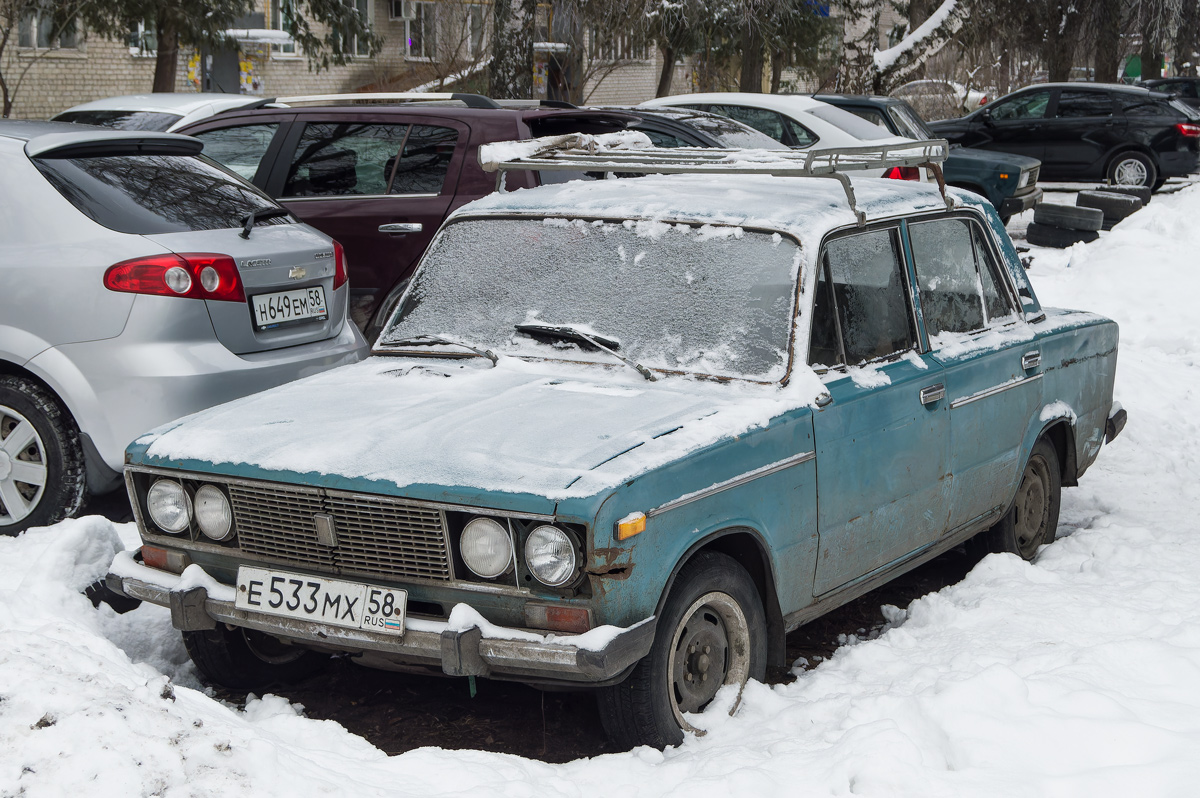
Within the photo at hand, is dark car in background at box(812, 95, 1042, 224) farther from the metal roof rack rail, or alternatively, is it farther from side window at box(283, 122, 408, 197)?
side window at box(283, 122, 408, 197)

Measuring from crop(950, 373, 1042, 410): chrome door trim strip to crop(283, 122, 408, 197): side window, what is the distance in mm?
4044

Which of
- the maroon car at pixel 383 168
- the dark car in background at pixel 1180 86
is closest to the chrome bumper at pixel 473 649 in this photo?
the maroon car at pixel 383 168

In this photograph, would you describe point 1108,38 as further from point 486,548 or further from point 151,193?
point 486,548

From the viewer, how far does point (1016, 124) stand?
20453 mm

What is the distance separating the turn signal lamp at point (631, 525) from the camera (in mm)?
3387

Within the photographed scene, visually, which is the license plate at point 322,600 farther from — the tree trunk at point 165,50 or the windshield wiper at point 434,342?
the tree trunk at point 165,50

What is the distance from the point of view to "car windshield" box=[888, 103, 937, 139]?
13738mm

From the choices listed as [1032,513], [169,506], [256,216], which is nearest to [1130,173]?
[1032,513]

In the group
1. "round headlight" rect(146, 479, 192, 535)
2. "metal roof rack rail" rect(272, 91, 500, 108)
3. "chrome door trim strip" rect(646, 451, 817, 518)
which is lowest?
"round headlight" rect(146, 479, 192, 535)

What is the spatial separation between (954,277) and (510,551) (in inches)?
104

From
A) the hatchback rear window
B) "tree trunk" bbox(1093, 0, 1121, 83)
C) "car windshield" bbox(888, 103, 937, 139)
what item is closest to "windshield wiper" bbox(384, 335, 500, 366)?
the hatchback rear window

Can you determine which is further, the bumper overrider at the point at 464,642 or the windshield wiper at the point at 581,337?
the windshield wiper at the point at 581,337

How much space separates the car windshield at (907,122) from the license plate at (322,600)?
1106cm

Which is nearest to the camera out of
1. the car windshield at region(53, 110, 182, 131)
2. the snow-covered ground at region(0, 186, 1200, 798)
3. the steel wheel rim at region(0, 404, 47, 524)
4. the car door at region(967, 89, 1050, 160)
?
the snow-covered ground at region(0, 186, 1200, 798)
